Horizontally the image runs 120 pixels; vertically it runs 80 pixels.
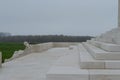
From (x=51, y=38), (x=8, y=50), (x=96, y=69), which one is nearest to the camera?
(x=96, y=69)

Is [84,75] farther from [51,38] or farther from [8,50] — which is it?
[51,38]

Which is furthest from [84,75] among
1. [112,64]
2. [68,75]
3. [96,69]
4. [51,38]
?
[51,38]

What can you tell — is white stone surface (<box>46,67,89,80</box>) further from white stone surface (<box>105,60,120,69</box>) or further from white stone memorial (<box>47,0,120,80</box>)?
white stone surface (<box>105,60,120,69</box>)

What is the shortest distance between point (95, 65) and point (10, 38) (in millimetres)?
51388

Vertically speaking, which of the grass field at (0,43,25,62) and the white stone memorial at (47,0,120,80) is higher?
the white stone memorial at (47,0,120,80)

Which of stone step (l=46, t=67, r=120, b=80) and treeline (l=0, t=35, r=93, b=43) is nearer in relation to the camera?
stone step (l=46, t=67, r=120, b=80)

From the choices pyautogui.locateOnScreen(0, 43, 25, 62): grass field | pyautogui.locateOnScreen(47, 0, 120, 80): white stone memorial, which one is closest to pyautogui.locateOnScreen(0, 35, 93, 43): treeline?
pyautogui.locateOnScreen(0, 43, 25, 62): grass field

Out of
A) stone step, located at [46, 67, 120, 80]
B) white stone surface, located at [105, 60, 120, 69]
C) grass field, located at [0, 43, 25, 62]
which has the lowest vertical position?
grass field, located at [0, 43, 25, 62]

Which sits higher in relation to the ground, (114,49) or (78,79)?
(114,49)

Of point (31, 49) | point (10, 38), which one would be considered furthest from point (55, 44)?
point (10, 38)

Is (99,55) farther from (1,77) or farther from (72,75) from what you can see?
(1,77)

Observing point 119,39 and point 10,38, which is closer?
point 119,39

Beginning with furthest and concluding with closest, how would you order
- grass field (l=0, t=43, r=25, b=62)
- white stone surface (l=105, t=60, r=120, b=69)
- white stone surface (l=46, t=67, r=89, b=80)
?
grass field (l=0, t=43, r=25, b=62) → white stone surface (l=105, t=60, r=120, b=69) → white stone surface (l=46, t=67, r=89, b=80)

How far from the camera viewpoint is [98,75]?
18.2 feet
